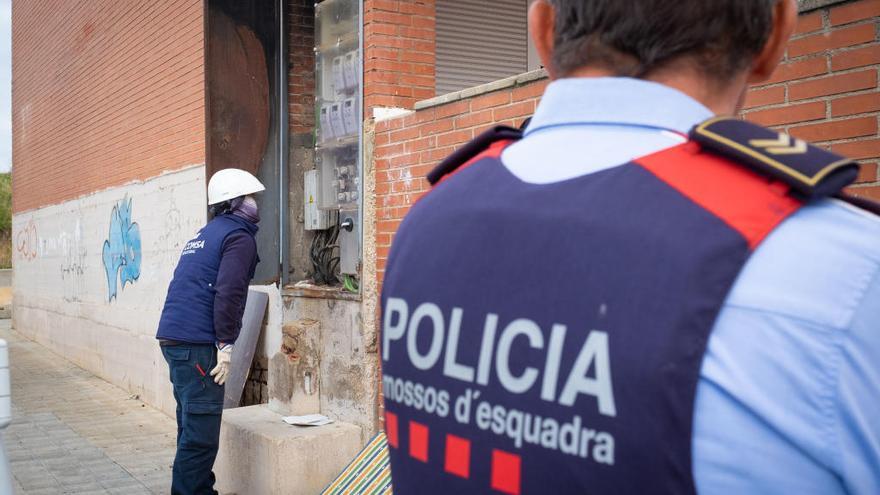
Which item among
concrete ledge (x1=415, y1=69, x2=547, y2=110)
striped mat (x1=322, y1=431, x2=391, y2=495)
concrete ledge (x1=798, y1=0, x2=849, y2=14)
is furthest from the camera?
striped mat (x1=322, y1=431, x2=391, y2=495)

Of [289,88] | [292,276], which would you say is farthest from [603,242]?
[289,88]

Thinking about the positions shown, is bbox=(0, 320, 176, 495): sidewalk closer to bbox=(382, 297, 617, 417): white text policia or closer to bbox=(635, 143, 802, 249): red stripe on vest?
bbox=(382, 297, 617, 417): white text policia

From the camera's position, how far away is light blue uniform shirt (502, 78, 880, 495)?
889mm

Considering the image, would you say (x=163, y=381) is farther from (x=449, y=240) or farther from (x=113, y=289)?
(x=449, y=240)

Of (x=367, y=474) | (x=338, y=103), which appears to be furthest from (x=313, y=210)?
(x=367, y=474)

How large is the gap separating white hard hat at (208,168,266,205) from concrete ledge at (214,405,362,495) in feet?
5.07

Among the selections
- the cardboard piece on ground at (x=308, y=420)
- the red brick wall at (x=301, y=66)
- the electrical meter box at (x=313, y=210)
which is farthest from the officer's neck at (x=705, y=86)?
the red brick wall at (x=301, y=66)

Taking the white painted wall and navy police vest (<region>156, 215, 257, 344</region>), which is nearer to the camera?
navy police vest (<region>156, 215, 257, 344</region>)

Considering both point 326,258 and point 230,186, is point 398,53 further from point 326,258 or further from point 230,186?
point 326,258

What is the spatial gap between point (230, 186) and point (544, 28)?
461 centimetres

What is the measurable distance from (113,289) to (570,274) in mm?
11510

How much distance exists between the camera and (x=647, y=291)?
3.14 feet

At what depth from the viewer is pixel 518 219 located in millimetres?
1099

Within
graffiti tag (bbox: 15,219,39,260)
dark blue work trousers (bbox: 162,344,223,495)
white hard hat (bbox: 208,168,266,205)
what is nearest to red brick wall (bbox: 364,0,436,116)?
white hard hat (bbox: 208,168,266,205)
